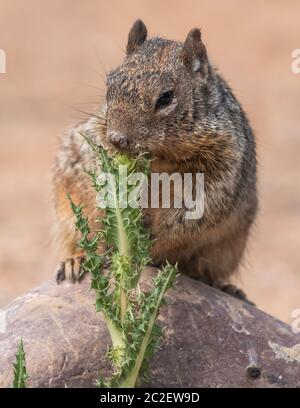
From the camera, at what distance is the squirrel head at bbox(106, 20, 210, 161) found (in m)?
6.03

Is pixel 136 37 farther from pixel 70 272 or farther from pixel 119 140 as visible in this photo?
pixel 70 272

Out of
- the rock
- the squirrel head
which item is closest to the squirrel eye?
the squirrel head

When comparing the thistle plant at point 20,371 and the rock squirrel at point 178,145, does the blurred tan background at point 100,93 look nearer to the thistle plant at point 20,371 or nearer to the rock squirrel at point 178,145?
the rock squirrel at point 178,145

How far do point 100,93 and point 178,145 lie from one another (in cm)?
448

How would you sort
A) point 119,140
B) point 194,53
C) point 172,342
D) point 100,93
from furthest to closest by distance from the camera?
point 100,93
point 194,53
point 172,342
point 119,140

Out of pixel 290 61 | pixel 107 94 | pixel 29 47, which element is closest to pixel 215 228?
Answer: pixel 107 94

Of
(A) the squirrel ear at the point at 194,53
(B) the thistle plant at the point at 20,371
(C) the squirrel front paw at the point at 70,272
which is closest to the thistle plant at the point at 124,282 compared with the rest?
(B) the thistle plant at the point at 20,371

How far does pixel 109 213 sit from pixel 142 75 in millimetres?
1065

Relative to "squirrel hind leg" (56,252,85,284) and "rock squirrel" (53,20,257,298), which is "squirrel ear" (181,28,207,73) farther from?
"squirrel hind leg" (56,252,85,284)

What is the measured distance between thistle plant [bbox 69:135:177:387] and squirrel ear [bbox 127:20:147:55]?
1.10m

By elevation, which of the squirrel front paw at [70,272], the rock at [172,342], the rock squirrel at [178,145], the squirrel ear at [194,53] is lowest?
the rock at [172,342]

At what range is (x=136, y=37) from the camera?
6723mm

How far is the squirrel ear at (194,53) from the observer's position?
262 inches

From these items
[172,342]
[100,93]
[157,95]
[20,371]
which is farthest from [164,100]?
[100,93]
